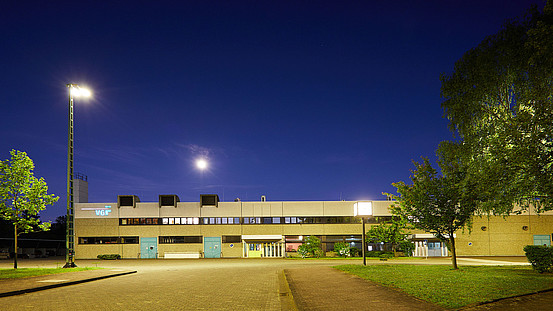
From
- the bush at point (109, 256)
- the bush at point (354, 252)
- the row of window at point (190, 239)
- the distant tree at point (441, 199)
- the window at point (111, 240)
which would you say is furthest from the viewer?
the window at point (111, 240)

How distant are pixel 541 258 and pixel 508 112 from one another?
6412mm

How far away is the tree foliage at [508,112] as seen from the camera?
14.2m

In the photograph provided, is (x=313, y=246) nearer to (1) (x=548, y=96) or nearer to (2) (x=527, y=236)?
(2) (x=527, y=236)

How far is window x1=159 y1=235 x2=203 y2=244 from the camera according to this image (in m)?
47.5

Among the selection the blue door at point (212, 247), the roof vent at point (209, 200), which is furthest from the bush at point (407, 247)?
the roof vent at point (209, 200)

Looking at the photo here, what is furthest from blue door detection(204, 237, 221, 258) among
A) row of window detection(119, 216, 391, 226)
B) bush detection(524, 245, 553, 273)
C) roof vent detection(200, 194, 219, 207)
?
bush detection(524, 245, 553, 273)

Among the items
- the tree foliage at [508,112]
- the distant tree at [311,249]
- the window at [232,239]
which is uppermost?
the tree foliage at [508,112]

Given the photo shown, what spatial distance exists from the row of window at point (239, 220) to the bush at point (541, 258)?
30.5 meters

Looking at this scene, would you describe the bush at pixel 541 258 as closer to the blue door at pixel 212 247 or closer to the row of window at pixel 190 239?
the row of window at pixel 190 239

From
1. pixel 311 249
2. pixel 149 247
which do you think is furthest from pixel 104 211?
pixel 311 249

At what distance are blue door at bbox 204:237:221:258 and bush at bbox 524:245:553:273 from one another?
35.7 m

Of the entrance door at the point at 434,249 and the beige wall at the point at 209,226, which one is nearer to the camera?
the entrance door at the point at 434,249

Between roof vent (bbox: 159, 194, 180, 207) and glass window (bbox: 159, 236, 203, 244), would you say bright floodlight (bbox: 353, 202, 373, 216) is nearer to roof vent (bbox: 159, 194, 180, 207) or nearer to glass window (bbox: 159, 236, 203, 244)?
glass window (bbox: 159, 236, 203, 244)

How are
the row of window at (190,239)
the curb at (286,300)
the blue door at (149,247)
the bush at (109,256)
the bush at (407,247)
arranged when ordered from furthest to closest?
the blue door at (149,247), the row of window at (190,239), the bush at (109,256), the bush at (407,247), the curb at (286,300)
